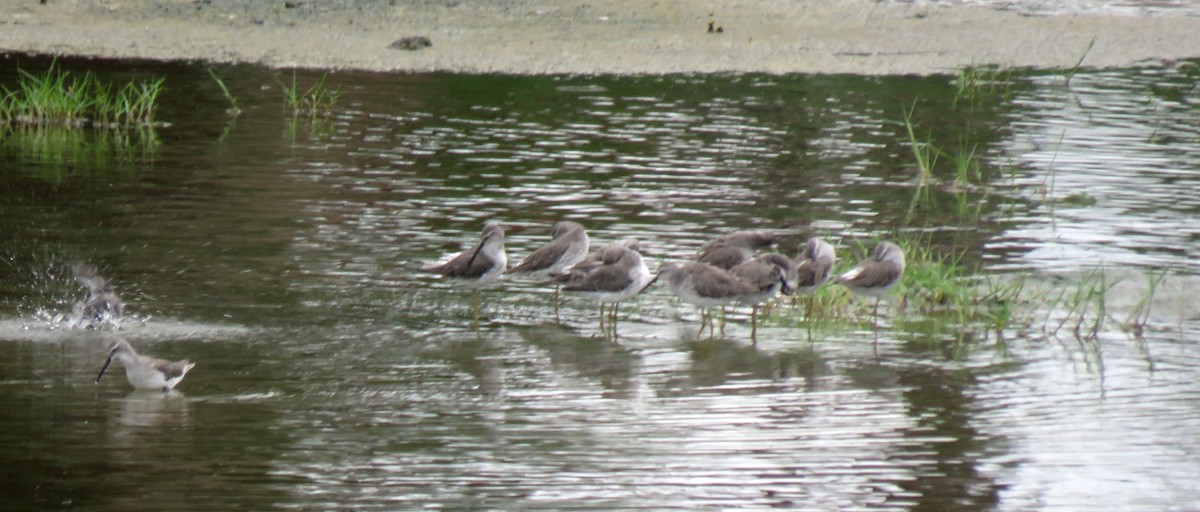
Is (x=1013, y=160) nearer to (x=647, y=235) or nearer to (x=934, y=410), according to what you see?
(x=647, y=235)

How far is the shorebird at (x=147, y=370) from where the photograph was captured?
8695 mm

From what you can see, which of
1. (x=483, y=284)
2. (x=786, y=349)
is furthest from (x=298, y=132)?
(x=786, y=349)

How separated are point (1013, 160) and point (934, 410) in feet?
30.5

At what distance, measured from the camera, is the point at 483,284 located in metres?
11.0

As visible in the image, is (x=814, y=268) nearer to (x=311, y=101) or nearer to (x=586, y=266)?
(x=586, y=266)

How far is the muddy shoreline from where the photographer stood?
25172mm

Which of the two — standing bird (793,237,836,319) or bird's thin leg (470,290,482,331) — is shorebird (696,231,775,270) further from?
bird's thin leg (470,290,482,331)

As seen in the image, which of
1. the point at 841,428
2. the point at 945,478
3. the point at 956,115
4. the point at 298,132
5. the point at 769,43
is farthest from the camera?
the point at 769,43

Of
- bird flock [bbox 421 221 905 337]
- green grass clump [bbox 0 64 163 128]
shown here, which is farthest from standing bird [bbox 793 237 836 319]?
green grass clump [bbox 0 64 163 128]

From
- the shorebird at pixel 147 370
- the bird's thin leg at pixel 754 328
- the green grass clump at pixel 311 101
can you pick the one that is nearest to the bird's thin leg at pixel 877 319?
the bird's thin leg at pixel 754 328

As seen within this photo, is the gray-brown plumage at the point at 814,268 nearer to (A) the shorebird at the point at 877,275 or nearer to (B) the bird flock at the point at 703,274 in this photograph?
(B) the bird flock at the point at 703,274

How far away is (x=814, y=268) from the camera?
10453 mm

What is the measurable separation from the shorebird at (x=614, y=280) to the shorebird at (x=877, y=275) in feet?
4.05

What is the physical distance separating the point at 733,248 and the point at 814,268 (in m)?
0.93
